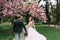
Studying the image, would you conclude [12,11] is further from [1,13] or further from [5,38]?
[5,38]

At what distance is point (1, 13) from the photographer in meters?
25.7

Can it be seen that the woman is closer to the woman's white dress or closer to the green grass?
the woman's white dress

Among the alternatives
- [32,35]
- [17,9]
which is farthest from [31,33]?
[17,9]

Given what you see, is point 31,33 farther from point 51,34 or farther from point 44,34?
point 51,34

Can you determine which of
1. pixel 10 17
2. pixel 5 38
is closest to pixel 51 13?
pixel 10 17

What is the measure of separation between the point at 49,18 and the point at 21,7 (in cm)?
892

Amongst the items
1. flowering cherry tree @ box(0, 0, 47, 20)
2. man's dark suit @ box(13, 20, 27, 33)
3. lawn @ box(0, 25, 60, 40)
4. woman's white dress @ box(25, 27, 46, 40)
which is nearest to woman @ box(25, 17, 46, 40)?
woman's white dress @ box(25, 27, 46, 40)

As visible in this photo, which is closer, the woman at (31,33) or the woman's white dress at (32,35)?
the woman at (31,33)

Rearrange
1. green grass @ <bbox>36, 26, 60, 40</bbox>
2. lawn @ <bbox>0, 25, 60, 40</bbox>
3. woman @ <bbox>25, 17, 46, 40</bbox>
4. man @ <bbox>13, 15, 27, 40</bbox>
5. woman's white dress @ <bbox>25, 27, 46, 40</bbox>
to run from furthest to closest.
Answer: green grass @ <bbox>36, 26, 60, 40</bbox>, lawn @ <bbox>0, 25, 60, 40</bbox>, woman's white dress @ <bbox>25, 27, 46, 40</bbox>, woman @ <bbox>25, 17, 46, 40</bbox>, man @ <bbox>13, 15, 27, 40</bbox>

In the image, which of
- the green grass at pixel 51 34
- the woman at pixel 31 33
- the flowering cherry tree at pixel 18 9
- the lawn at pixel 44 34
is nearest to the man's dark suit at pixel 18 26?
the woman at pixel 31 33

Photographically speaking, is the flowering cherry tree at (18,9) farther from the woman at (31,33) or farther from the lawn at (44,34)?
the woman at (31,33)

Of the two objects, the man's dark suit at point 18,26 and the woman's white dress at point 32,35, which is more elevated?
the man's dark suit at point 18,26

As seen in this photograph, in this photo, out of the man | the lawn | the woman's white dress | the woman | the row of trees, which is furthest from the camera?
the row of trees

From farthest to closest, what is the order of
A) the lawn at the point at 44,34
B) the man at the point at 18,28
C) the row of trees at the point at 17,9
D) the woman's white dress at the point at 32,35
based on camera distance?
the row of trees at the point at 17,9 < the lawn at the point at 44,34 < the woman's white dress at the point at 32,35 < the man at the point at 18,28
